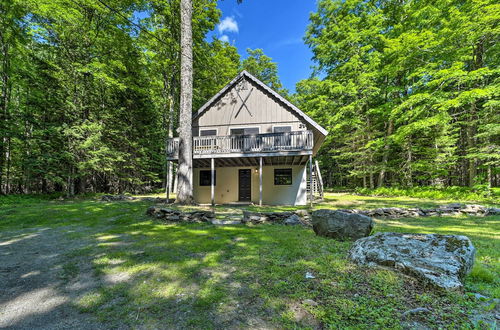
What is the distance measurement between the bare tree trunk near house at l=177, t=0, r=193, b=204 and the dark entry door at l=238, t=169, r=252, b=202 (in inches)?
175

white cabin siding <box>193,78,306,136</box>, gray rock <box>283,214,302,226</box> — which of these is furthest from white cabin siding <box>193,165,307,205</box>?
gray rock <box>283,214,302,226</box>

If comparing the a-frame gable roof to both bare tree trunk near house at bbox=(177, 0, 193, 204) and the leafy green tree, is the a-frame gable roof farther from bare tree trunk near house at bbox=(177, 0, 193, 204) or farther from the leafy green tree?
the leafy green tree

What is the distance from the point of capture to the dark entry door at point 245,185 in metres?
13.3

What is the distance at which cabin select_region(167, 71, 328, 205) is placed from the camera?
12039mm

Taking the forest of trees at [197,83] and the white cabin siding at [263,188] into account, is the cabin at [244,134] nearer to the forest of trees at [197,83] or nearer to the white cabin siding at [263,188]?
the white cabin siding at [263,188]

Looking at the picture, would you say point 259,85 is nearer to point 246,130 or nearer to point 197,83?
point 246,130

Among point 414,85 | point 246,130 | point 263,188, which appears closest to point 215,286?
point 263,188

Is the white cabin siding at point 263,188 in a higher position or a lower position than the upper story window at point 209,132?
lower

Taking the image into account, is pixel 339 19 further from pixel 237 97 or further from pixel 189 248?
pixel 189 248

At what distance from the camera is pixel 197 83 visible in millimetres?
19594

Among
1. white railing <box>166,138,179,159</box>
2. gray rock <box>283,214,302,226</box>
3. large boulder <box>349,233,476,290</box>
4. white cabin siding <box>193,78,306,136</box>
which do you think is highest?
white cabin siding <box>193,78,306,136</box>

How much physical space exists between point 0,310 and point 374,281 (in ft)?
14.5

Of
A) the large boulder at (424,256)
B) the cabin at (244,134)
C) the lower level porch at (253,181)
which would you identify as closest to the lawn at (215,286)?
the large boulder at (424,256)

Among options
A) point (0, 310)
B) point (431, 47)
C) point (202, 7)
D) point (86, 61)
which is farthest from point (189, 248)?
point (431, 47)
